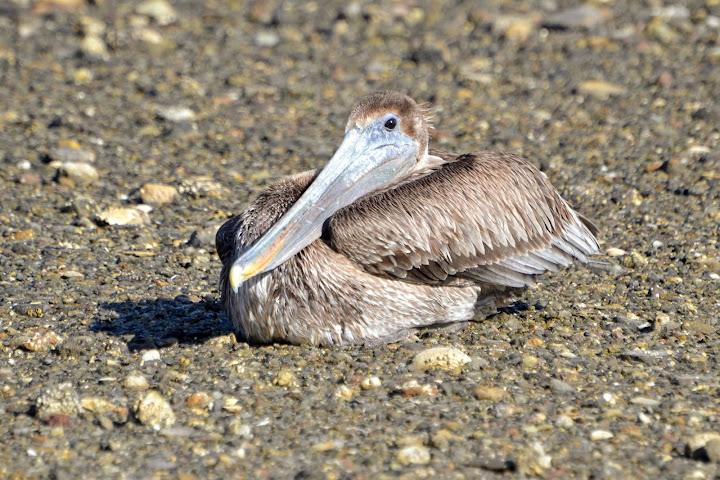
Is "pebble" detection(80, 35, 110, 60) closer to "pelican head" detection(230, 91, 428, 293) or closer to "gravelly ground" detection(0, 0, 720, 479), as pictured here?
"gravelly ground" detection(0, 0, 720, 479)

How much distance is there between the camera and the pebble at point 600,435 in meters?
4.47

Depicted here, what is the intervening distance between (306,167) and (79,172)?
6.11ft

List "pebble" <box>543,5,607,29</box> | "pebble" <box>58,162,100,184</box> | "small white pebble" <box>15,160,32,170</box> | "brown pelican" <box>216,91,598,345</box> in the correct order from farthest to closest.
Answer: "pebble" <box>543,5,607,29</box>
"small white pebble" <box>15,160,32,170</box>
"pebble" <box>58,162,100,184</box>
"brown pelican" <box>216,91,598,345</box>

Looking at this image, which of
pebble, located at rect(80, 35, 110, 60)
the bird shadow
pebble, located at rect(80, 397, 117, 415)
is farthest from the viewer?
pebble, located at rect(80, 35, 110, 60)

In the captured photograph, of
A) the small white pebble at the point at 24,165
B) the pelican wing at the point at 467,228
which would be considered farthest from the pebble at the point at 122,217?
the pelican wing at the point at 467,228

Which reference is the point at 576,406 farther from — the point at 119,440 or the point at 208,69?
the point at 208,69

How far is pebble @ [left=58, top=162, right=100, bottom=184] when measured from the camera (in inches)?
327

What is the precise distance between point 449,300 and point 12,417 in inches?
91.0

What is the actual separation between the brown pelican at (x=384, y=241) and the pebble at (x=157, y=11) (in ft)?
21.9

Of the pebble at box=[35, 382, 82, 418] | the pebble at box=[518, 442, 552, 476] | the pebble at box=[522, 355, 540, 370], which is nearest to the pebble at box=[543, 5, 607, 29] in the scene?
the pebble at box=[522, 355, 540, 370]

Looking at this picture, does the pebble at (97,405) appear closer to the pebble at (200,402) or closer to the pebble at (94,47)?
the pebble at (200,402)

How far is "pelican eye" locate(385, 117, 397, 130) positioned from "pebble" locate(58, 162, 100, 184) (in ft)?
11.3

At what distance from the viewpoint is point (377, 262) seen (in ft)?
18.0

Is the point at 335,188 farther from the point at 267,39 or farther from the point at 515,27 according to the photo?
the point at 515,27
